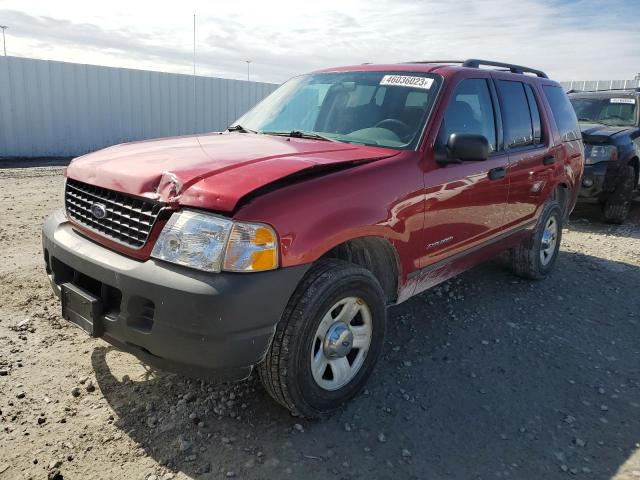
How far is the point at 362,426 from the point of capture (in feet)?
8.96

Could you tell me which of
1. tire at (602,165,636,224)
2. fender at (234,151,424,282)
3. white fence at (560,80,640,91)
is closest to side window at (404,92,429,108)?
fender at (234,151,424,282)

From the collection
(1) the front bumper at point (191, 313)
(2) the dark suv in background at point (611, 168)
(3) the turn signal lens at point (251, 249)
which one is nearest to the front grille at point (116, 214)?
(1) the front bumper at point (191, 313)

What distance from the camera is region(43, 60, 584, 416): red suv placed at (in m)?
2.22

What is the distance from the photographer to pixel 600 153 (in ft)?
24.3

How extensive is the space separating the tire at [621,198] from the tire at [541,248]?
296 centimetres

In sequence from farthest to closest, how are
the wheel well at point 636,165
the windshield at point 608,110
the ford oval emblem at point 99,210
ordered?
the windshield at point 608,110, the wheel well at point 636,165, the ford oval emblem at point 99,210

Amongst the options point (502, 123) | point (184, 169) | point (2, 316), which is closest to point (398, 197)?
point (184, 169)

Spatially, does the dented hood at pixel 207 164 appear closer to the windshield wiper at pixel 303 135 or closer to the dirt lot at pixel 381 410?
the windshield wiper at pixel 303 135

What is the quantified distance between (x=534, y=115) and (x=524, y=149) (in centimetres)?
49

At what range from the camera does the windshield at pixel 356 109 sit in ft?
10.8

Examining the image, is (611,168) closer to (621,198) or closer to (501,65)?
(621,198)

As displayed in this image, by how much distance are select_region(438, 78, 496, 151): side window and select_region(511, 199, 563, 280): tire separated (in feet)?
4.51

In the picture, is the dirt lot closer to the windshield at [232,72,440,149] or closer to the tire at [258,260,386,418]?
the tire at [258,260,386,418]

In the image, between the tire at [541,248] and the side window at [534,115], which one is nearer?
the side window at [534,115]
